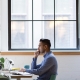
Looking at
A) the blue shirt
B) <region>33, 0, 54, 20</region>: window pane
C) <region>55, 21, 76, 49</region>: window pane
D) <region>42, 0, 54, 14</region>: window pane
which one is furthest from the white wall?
the blue shirt

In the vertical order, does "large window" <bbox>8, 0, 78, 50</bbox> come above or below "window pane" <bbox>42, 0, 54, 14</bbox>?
below

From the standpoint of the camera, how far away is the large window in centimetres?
525

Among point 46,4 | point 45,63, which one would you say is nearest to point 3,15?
point 46,4

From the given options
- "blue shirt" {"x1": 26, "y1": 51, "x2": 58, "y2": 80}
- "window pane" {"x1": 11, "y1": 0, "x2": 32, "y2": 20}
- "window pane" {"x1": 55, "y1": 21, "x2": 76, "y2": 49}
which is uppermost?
"window pane" {"x1": 11, "y1": 0, "x2": 32, "y2": 20}

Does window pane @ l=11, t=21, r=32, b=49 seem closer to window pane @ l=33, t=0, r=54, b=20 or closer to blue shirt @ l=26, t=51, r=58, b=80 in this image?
window pane @ l=33, t=0, r=54, b=20

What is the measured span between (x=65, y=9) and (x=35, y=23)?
2.23 feet

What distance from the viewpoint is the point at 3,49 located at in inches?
200

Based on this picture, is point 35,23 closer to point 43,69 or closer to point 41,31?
point 41,31

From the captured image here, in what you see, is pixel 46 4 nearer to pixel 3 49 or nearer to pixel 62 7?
pixel 62 7

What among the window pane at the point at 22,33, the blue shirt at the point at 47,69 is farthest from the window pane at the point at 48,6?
the blue shirt at the point at 47,69

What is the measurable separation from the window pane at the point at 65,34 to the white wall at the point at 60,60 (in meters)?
0.30

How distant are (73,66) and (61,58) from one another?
29 cm

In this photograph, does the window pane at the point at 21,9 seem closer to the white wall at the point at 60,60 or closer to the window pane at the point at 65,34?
the white wall at the point at 60,60

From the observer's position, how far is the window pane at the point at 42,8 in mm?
5254
